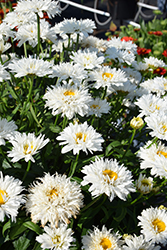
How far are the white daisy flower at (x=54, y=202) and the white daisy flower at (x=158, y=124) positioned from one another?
452 millimetres

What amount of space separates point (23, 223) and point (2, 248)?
26 centimetres

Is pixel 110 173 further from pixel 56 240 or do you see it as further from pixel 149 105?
pixel 149 105

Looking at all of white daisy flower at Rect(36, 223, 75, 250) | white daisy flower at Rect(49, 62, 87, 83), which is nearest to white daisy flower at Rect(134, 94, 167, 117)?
white daisy flower at Rect(49, 62, 87, 83)

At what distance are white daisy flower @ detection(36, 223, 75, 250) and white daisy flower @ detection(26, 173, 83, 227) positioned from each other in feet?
0.09

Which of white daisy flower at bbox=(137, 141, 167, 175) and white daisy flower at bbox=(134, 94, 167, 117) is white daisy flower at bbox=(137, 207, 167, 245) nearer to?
white daisy flower at bbox=(137, 141, 167, 175)

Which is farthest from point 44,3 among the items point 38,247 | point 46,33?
point 38,247

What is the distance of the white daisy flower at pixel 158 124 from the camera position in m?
1.14

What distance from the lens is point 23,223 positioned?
1.06 metres

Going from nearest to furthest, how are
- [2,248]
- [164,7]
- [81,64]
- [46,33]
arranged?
[2,248], [81,64], [46,33], [164,7]

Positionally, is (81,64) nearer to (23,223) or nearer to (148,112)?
(148,112)

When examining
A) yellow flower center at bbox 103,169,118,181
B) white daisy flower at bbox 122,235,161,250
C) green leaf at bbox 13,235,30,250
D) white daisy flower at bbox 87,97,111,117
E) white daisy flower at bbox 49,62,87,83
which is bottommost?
green leaf at bbox 13,235,30,250

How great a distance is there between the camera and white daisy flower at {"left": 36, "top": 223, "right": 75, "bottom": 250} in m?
0.92

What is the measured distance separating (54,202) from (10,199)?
6.5 inches

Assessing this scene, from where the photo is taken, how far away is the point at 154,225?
1.10 meters
